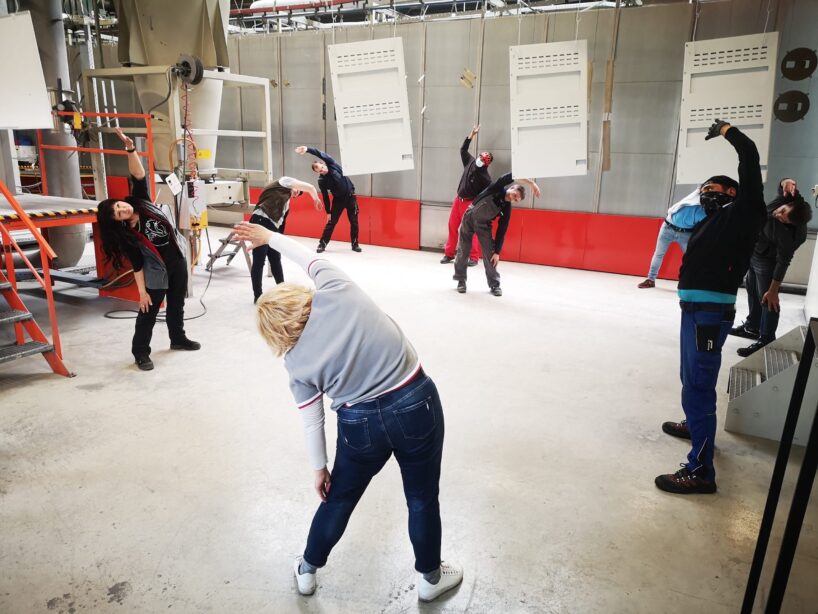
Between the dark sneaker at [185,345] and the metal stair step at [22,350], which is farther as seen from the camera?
the dark sneaker at [185,345]

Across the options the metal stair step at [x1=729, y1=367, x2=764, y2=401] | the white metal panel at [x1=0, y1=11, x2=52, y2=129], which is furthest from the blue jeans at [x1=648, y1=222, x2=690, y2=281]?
the white metal panel at [x1=0, y1=11, x2=52, y2=129]

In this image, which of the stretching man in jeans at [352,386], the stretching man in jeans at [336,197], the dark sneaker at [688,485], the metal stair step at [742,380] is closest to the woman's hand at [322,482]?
the stretching man in jeans at [352,386]

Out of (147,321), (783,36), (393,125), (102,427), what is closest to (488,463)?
(102,427)

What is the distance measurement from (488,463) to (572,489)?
0.49m

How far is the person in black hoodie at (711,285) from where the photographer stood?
2.76 meters

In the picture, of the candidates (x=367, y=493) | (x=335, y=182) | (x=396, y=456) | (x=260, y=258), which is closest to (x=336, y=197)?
(x=335, y=182)

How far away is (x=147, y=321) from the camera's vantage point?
459 centimetres

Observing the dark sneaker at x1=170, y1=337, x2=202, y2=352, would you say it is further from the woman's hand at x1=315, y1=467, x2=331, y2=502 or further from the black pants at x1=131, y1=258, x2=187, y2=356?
the woman's hand at x1=315, y1=467, x2=331, y2=502

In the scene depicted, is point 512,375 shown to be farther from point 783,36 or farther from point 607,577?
point 783,36

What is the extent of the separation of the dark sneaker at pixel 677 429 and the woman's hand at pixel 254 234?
2819 mm

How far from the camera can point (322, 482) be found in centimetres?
208

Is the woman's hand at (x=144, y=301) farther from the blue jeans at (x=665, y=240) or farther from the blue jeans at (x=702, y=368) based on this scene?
the blue jeans at (x=665, y=240)

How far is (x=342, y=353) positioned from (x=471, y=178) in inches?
270

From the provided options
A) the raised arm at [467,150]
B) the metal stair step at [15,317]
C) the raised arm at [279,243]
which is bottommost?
the metal stair step at [15,317]
